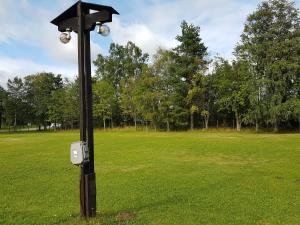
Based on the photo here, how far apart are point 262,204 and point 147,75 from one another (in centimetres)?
5110

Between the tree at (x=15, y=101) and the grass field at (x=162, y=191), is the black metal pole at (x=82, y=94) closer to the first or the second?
the grass field at (x=162, y=191)

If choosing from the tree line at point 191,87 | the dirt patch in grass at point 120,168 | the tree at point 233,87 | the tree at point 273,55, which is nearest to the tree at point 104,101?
the tree line at point 191,87

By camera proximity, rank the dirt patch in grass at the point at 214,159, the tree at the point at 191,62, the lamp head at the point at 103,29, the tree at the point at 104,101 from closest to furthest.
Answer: the lamp head at the point at 103,29 < the dirt patch in grass at the point at 214,159 < the tree at the point at 191,62 < the tree at the point at 104,101

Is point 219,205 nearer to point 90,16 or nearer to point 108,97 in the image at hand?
point 90,16

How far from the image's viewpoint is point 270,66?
43.8 meters

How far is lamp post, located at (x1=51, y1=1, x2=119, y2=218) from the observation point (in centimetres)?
761

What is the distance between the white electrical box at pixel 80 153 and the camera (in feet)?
24.5

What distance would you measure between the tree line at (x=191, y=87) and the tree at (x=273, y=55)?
12cm

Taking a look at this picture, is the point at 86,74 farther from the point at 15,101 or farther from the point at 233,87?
the point at 15,101

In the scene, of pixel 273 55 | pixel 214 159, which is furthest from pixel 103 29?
pixel 273 55

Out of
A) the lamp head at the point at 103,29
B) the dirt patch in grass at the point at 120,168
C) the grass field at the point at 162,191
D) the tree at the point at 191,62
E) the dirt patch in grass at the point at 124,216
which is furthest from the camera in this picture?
the tree at the point at 191,62

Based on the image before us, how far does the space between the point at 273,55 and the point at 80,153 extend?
134ft

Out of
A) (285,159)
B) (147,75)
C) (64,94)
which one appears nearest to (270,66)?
(147,75)

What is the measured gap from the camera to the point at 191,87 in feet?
183
